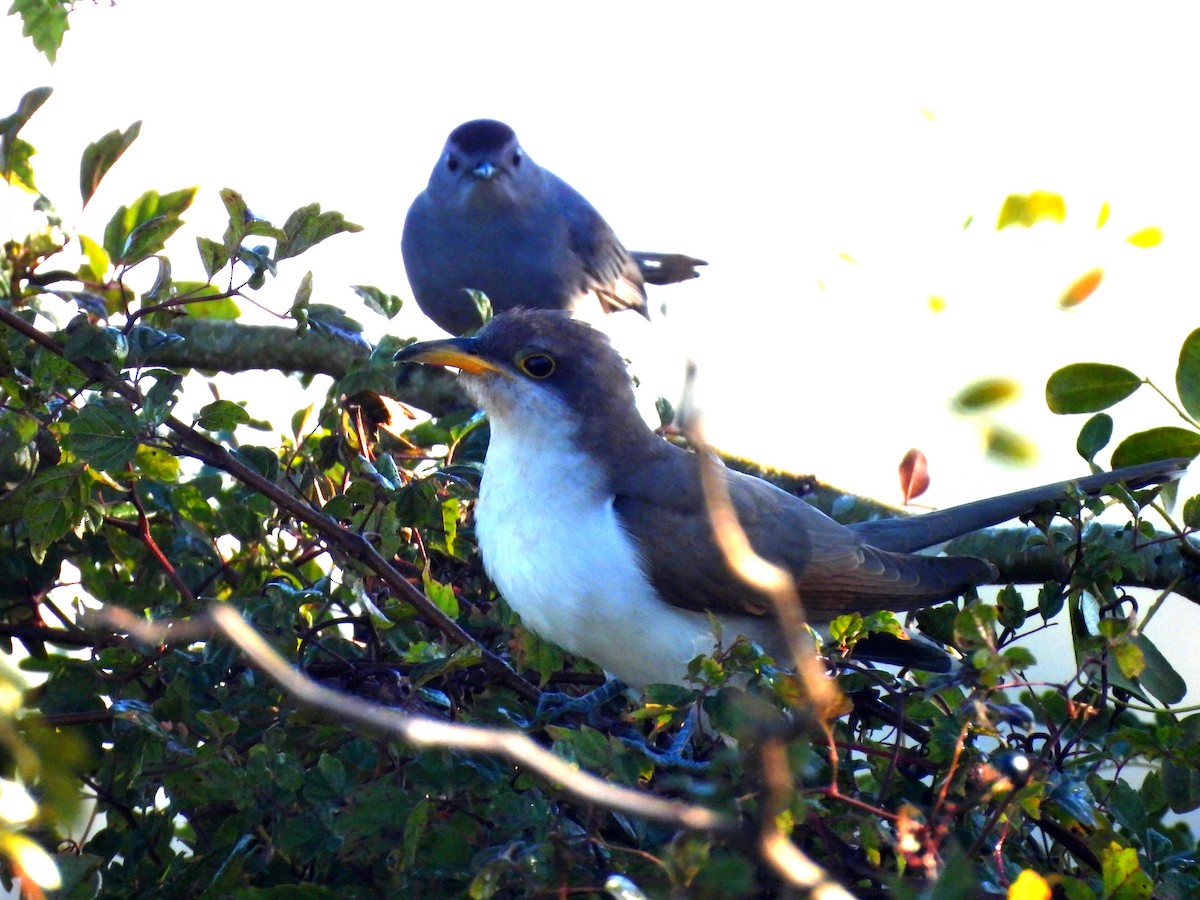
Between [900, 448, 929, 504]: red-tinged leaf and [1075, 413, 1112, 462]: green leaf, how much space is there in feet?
3.07

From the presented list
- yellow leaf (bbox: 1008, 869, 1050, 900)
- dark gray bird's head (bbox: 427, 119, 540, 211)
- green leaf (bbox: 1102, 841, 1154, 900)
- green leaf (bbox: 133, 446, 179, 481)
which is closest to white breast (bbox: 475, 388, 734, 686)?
green leaf (bbox: 133, 446, 179, 481)

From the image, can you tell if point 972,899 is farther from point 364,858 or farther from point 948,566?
point 948,566

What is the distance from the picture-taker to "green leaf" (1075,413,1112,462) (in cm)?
337

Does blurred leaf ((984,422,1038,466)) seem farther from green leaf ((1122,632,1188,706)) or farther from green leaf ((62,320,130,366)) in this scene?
green leaf ((62,320,130,366))

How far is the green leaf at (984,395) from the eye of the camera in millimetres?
2324

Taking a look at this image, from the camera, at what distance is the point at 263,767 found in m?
2.51

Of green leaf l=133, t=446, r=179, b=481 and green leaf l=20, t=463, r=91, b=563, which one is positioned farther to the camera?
green leaf l=133, t=446, r=179, b=481

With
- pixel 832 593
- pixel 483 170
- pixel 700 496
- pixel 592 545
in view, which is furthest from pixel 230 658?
pixel 483 170

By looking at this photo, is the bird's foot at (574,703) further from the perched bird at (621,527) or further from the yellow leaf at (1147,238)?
the yellow leaf at (1147,238)

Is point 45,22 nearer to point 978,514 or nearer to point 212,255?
point 212,255

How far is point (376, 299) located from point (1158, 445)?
205cm

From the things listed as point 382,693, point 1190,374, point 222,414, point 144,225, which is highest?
point 144,225

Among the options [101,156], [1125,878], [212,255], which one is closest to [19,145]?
[101,156]

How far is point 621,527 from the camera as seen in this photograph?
3867 mm
